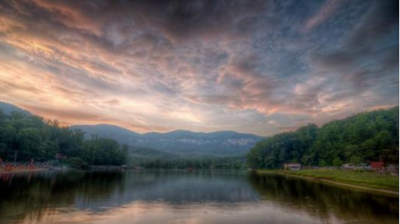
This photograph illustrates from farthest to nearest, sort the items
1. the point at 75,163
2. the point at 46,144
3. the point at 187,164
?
1. the point at 187,164
2. the point at 75,163
3. the point at 46,144

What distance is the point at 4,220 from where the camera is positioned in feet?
40.4

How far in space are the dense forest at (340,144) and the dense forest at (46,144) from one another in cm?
6493

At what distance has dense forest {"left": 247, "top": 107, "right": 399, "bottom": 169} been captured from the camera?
5562cm

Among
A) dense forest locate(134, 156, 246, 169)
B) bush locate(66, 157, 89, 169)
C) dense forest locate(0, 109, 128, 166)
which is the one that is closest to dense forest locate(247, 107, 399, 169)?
dense forest locate(134, 156, 246, 169)

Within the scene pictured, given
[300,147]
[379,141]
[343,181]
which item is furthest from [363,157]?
[300,147]

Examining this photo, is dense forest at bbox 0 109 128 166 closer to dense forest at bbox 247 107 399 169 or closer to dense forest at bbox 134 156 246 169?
dense forest at bbox 134 156 246 169

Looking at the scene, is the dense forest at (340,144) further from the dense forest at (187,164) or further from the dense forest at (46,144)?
the dense forest at (46,144)

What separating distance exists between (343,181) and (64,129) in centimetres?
9014

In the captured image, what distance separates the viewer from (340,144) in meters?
73.8

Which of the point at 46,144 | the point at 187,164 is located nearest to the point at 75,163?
the point at 46,144

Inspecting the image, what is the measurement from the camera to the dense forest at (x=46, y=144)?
211 ft

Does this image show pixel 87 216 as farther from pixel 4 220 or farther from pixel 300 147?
pixel 300 147

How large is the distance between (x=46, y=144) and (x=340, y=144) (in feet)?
280

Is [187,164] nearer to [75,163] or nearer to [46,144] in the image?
[75,163]
